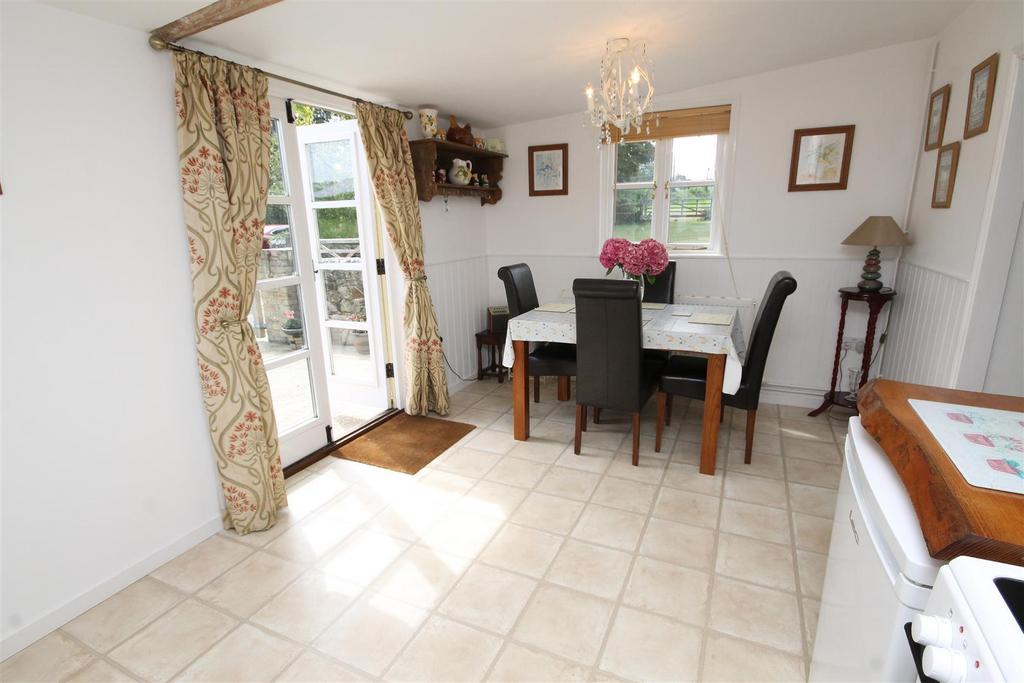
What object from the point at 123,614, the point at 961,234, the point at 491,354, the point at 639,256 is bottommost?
the point at 123,614

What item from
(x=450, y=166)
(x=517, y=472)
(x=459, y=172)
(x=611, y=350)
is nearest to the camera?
(x=611, y=350)

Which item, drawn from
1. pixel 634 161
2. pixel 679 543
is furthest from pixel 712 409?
pixel 634 161

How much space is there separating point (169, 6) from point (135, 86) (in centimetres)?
37

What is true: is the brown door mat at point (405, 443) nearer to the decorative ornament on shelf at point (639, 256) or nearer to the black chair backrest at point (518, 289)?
the black chair backrest at point (518, 289)

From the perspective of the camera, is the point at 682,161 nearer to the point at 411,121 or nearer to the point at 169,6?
the point at 411,121

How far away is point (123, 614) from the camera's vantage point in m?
1.81

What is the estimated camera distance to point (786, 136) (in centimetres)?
324

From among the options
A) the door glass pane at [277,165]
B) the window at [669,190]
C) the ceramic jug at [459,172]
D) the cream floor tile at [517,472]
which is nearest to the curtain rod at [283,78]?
the door glass pane at [277,165]

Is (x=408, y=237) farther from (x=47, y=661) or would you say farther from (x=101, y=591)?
(x=47, y=661)

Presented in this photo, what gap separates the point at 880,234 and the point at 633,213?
5.24 ft

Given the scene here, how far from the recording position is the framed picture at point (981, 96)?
2.03 meters

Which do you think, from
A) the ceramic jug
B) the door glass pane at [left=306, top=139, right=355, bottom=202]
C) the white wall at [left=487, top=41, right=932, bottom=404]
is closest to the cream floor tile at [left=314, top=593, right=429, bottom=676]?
the door glass pane at [left=306, top=139, right=355, bottom=202]

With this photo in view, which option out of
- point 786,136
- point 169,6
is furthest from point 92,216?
point 786,136

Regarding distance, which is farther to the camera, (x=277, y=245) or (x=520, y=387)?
(x=520, y=387)
